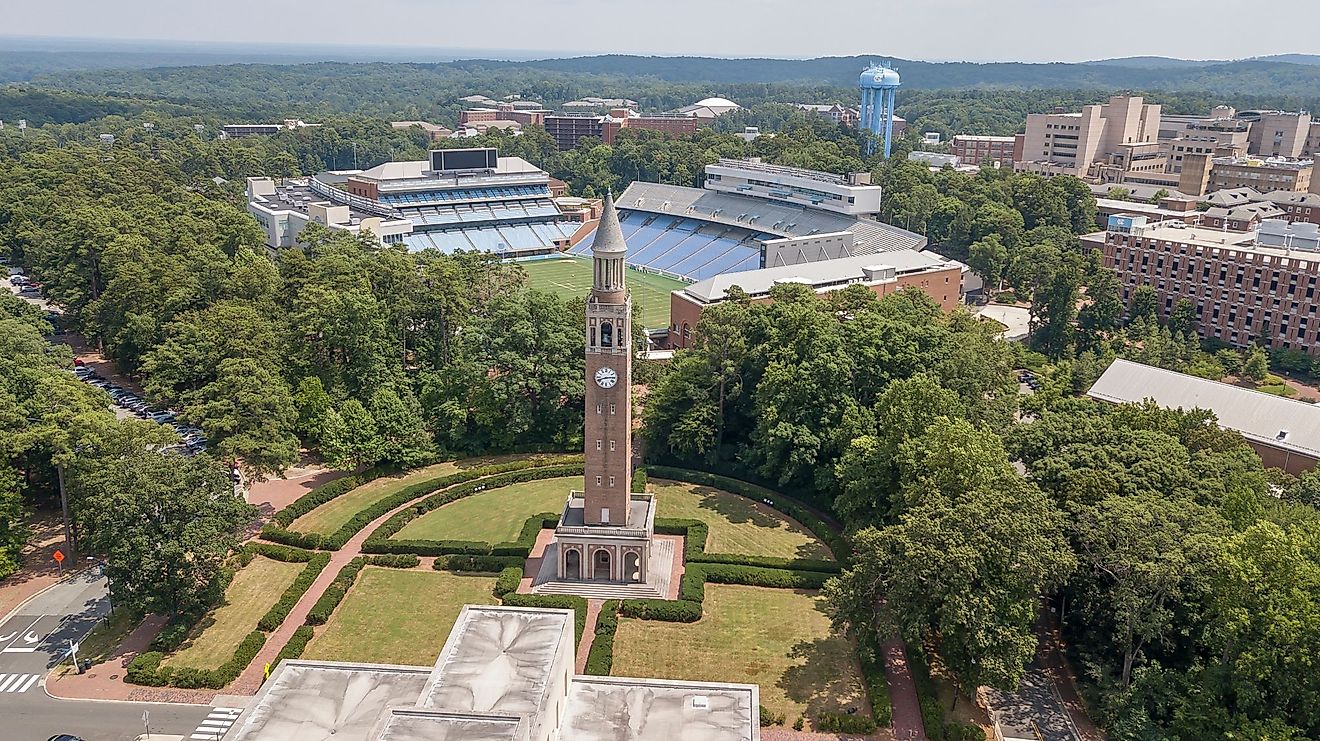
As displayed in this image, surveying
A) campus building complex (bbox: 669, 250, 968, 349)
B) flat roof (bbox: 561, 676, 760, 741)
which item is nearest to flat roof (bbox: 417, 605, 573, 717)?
flat roof (bbox: 561, 676, 760, 741)

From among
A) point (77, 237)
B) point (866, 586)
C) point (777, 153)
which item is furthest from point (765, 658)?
point (777, 153)

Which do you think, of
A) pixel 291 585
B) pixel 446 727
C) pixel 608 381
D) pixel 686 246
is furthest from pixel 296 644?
pixel 686 246

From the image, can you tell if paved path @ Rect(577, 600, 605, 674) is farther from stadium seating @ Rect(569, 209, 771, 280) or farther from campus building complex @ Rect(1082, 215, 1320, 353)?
campus building complex @ Rect(1082, 215, 1320, 353)

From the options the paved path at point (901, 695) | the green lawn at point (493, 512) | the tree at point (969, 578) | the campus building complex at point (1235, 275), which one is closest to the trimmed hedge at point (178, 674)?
the green lawn at point (493, 512)

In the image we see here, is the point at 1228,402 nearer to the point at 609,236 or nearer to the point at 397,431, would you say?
the point at 609,236

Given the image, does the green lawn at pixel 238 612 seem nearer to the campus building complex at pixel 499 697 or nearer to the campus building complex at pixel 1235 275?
the campus building complex at pixel 499 697
